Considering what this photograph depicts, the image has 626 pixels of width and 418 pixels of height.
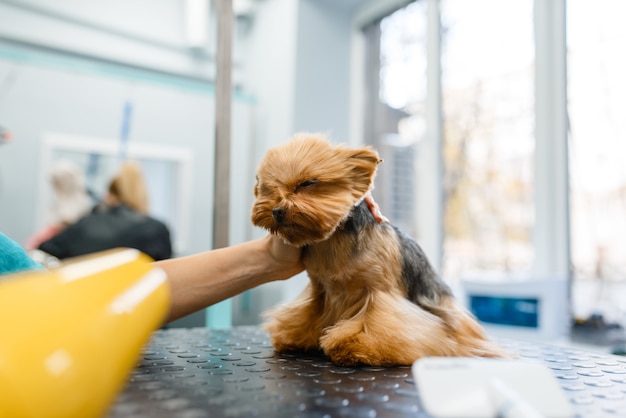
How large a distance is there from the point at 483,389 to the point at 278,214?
39 centimetres

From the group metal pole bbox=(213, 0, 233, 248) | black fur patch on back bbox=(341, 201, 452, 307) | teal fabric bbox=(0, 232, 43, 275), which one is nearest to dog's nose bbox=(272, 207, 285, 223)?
black fur patch on back bbox=(341, 201, 452, 307)

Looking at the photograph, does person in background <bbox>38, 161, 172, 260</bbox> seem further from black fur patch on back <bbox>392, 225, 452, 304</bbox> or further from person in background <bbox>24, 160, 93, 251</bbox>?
black fur patch on back <bbox>392, 225, 452, 304</bbox>

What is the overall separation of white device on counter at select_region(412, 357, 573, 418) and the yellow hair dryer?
0.27 metres

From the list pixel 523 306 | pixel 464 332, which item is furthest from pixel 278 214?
pixel 523 306

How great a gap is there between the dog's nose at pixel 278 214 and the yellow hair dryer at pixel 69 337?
12.0 inches

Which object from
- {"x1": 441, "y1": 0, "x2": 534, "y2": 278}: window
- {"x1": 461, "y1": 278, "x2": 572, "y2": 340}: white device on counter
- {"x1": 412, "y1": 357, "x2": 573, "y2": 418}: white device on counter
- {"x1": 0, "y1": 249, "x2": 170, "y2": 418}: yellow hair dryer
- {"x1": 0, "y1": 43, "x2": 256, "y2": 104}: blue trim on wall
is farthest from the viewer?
{"x1": 0, "y1": 43, "x2": 256, "y2": 104}: blue trim on wall

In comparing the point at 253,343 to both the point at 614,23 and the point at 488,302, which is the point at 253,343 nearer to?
the point at 488,302

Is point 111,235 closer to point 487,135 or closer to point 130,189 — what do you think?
point 130,189

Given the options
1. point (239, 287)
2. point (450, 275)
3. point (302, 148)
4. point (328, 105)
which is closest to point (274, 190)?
point (302, 148)

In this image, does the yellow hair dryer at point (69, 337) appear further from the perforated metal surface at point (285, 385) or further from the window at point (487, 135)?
the window at point (487, 135)

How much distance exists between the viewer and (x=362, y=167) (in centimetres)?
81

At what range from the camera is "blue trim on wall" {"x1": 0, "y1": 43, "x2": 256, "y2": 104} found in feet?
7.97

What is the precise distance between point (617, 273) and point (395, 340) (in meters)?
1.35

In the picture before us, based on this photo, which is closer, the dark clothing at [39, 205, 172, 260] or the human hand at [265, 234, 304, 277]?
the human hand at [265, 234, 304, 277]
